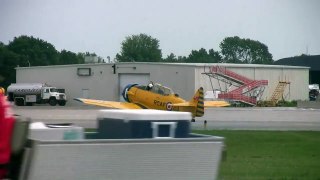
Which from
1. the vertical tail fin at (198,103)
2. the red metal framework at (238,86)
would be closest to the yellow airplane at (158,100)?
the vertical tail fin at (198,103)

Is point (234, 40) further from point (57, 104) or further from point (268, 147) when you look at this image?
point (268, 147)

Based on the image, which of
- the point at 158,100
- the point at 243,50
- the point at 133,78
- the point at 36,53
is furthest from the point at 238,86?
the point at 243,50

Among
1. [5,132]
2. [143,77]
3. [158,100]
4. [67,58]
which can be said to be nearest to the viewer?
[5,132]

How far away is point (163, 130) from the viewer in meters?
5.84

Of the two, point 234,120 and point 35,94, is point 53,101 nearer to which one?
point 35,94

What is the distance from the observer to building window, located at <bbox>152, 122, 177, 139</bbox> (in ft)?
19.0

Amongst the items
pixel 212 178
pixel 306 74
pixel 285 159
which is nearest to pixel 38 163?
pixel 212 178

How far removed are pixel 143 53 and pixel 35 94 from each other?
265 feet

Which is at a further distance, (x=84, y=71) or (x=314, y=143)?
(x=84, y=71)

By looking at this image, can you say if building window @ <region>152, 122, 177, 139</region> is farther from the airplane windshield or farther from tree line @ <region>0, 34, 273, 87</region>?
tree line @ <region>0, 34, 273, 87</region>

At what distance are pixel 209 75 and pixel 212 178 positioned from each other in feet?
208

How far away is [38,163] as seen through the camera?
5113mm

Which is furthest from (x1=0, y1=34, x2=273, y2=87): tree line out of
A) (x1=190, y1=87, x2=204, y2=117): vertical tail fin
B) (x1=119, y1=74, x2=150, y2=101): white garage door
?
(x1=190, y1=87, x2=204, y2=117): vertical tail fin

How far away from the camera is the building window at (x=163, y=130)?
580cm
